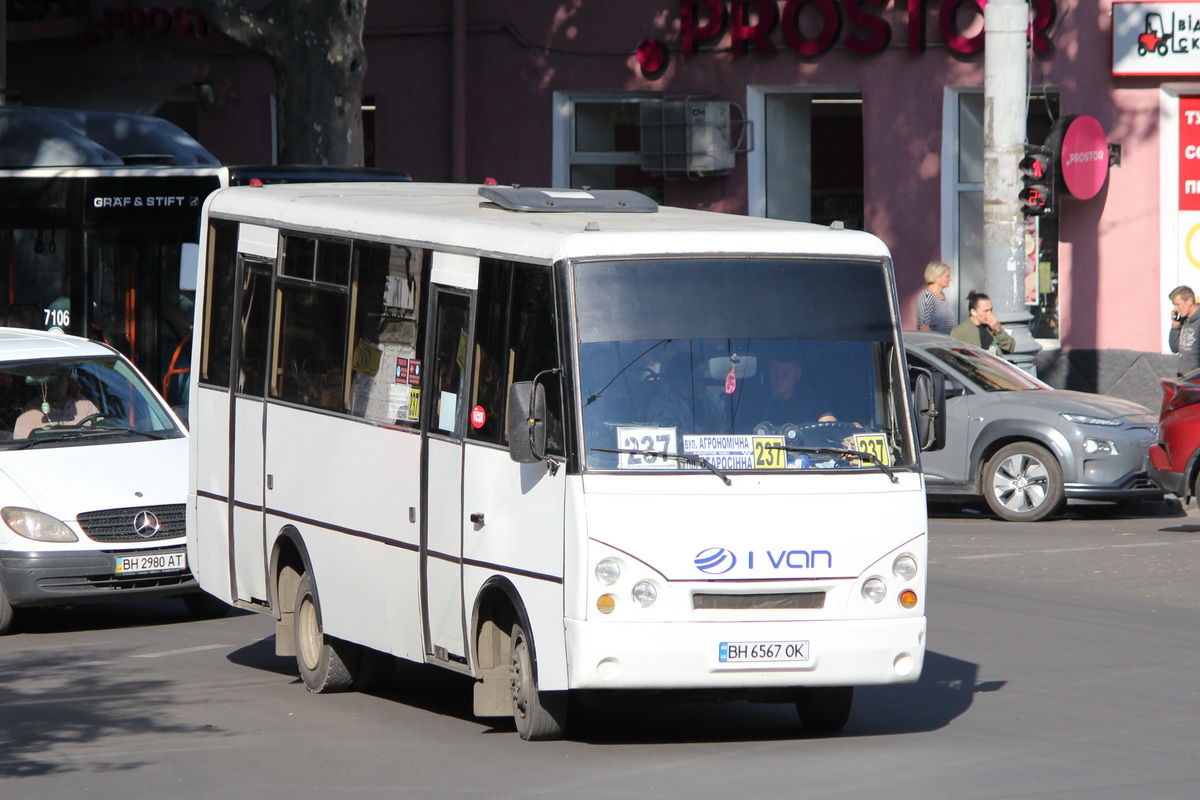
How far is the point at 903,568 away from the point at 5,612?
243 inches

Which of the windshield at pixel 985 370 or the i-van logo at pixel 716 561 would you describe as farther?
the windshield at pixel 985 370

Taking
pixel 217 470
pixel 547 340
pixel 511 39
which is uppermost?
pixel 511 39

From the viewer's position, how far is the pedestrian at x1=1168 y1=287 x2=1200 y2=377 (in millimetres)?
21031

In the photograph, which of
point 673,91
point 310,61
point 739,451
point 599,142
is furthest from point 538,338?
point 599,142

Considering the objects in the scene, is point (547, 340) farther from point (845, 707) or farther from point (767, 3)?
point (767, 3)

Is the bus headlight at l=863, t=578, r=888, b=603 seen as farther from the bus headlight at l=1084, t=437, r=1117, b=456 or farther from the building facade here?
the building facade

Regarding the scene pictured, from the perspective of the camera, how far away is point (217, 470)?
A: 11.0 metres

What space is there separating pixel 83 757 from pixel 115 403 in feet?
16.8

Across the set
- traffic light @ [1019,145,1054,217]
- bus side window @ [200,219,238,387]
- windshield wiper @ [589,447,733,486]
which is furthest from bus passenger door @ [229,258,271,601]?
traffic light @ [1019,145,1054,217]

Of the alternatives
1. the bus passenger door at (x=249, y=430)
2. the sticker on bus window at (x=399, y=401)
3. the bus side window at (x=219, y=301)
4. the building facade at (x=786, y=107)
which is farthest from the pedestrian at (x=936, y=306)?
the sticker on bus window at (x=399, y=401)

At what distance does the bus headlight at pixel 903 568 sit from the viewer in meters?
8.41

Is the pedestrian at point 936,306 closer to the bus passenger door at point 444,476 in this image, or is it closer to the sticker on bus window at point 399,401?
the sticker on bus window at point 399,401

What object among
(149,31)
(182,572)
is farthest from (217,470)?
(149,31)

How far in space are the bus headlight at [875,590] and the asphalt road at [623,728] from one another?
648mm
